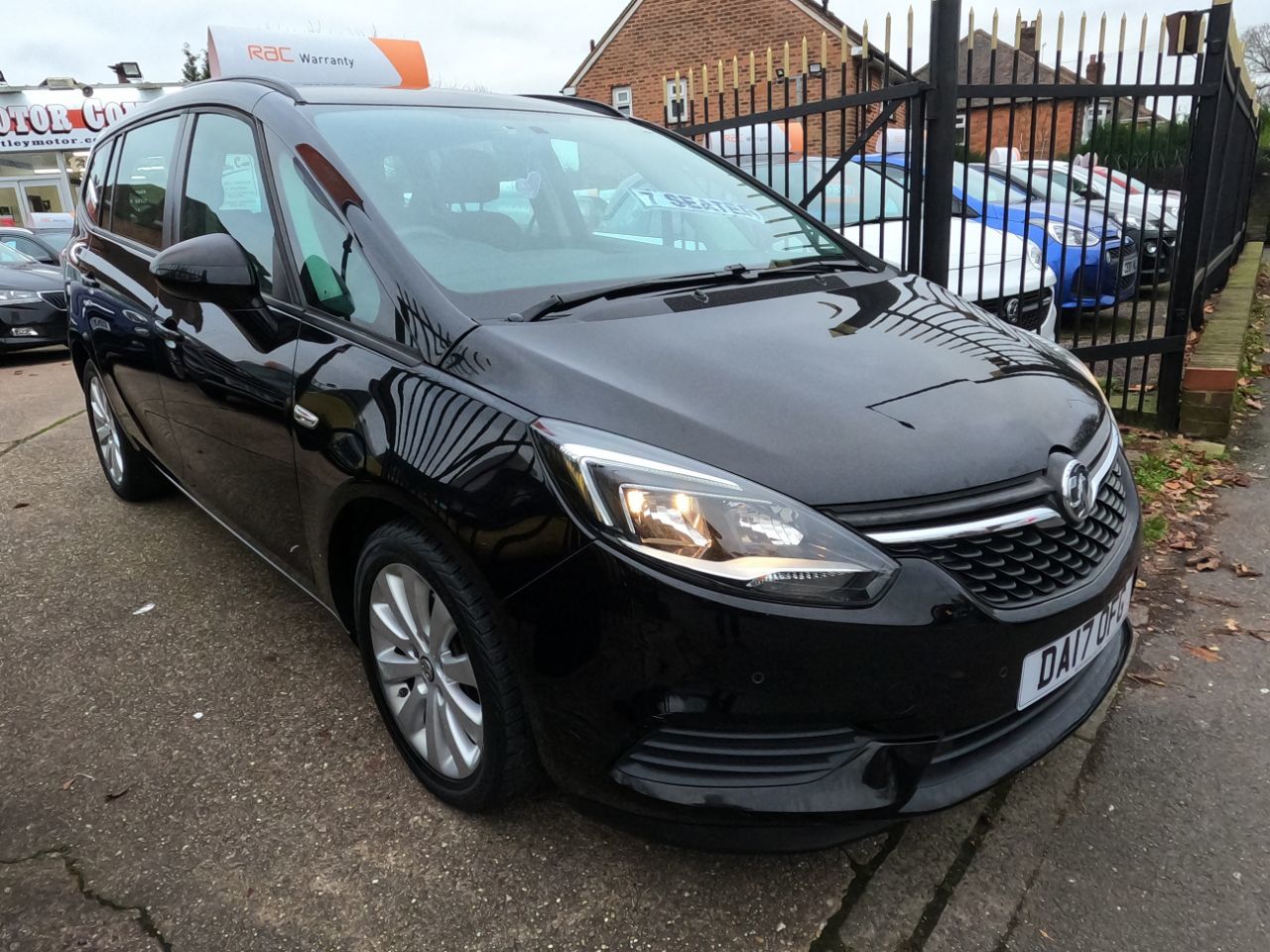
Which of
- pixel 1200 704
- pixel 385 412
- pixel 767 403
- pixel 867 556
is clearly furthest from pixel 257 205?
pixel 1200 704

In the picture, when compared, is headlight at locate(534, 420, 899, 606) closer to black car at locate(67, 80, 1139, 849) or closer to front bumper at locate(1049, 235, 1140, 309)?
black car at locate(67, 80, 1139, 849)

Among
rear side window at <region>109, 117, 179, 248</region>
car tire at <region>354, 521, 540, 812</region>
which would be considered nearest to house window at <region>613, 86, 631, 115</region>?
rear side window at <region>109, 117, 179, 248</region>

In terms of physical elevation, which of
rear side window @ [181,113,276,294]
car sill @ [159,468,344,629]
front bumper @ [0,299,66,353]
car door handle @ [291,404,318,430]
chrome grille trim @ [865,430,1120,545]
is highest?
rear side window @ [181,113,276,294]

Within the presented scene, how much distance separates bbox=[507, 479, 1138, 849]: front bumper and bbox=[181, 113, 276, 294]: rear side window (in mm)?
1466

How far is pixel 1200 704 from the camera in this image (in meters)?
2.65

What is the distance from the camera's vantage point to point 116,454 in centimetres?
434

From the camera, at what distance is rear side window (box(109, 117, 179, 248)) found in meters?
3.28

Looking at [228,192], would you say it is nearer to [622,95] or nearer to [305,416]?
[305,416]

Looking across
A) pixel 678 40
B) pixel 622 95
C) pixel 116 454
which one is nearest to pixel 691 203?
pixel 116 454

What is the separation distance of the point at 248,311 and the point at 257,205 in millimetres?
317

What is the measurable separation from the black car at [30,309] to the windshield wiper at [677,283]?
Answer: 8.88 metres

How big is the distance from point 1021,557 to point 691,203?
165 cm

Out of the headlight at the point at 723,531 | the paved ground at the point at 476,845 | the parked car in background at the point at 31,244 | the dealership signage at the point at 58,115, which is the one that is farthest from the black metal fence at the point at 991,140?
the dealership signage at the point at 58,115

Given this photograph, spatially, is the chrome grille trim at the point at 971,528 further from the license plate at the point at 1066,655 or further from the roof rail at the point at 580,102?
the roof rail at the point at 580,102
